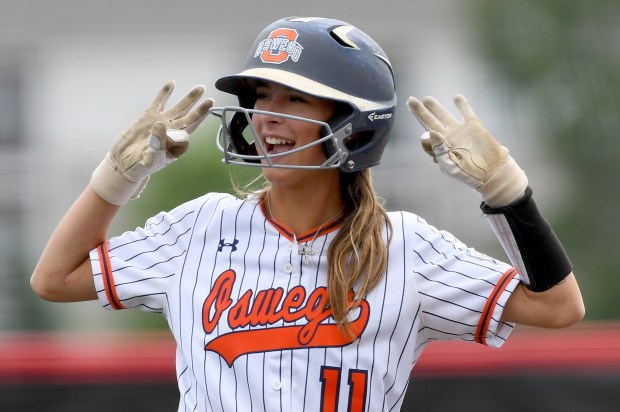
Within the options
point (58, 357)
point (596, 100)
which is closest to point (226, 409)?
point (58, 357)

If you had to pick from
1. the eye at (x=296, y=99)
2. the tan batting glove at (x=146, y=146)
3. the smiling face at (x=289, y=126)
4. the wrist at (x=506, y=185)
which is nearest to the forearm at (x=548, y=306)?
the wrist at (x=506, y=185)

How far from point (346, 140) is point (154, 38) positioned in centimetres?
1218

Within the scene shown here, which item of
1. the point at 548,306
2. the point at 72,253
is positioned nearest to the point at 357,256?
the point at 548,306

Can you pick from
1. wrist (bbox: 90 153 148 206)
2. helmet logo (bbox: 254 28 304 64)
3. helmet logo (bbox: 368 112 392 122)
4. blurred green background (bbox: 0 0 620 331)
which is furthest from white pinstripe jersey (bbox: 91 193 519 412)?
blurred green background (bbox: 0 0 620 331)

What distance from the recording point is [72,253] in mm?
3059

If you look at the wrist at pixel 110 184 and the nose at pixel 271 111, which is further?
the wrist at pixel 110 184

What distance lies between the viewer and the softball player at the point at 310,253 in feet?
9.36

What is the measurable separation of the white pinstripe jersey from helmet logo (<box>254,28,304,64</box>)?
407 millimetres

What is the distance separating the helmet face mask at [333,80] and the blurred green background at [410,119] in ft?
15.8

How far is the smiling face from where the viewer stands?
293 centimetres

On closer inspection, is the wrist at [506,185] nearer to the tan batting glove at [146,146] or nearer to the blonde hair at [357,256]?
the blonde hair at [357,256]

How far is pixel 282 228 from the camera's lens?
10.0 ft

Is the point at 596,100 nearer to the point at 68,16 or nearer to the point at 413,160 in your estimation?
the point at 413,160

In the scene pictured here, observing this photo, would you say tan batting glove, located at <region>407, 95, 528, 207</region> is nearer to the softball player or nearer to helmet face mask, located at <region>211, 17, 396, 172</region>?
the softball player
